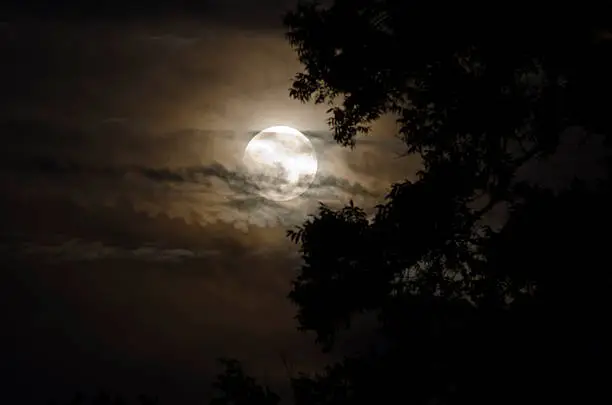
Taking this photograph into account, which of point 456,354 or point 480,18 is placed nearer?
point 456,354

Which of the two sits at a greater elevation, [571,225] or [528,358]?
[571,225]

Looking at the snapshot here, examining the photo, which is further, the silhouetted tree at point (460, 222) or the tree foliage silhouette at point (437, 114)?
the tree foliage silhouette at point (437, 114)

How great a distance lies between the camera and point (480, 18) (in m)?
11.2

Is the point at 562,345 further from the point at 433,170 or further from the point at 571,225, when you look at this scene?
the point at 433,170

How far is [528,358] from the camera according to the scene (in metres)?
8.91

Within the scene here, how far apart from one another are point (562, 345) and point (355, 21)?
577 centimetres

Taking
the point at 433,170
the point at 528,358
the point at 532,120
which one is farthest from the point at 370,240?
the point at 528,358

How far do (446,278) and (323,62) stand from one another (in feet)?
11.8

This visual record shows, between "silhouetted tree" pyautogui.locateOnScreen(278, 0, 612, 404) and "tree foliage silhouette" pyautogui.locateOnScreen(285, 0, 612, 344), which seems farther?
"tree foliage silhouette" pyautogui.locateOnScreen(285, 0, 612, 344)

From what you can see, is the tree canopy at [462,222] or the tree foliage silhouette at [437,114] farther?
the tree foliage silhouette at [437,114]

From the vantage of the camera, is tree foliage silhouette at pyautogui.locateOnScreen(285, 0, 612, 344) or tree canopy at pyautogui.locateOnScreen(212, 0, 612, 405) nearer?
tree canopy at pyautogui.locateOnScreen(212, 0, 612, 405)

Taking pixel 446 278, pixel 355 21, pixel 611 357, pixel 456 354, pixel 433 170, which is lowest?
pixel 611 357

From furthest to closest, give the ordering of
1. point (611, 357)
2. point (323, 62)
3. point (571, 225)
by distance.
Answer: point (323, 62)
point (571, 225)
point (611, 357)

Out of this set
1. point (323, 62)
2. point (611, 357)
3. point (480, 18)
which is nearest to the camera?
point (611, 357)
